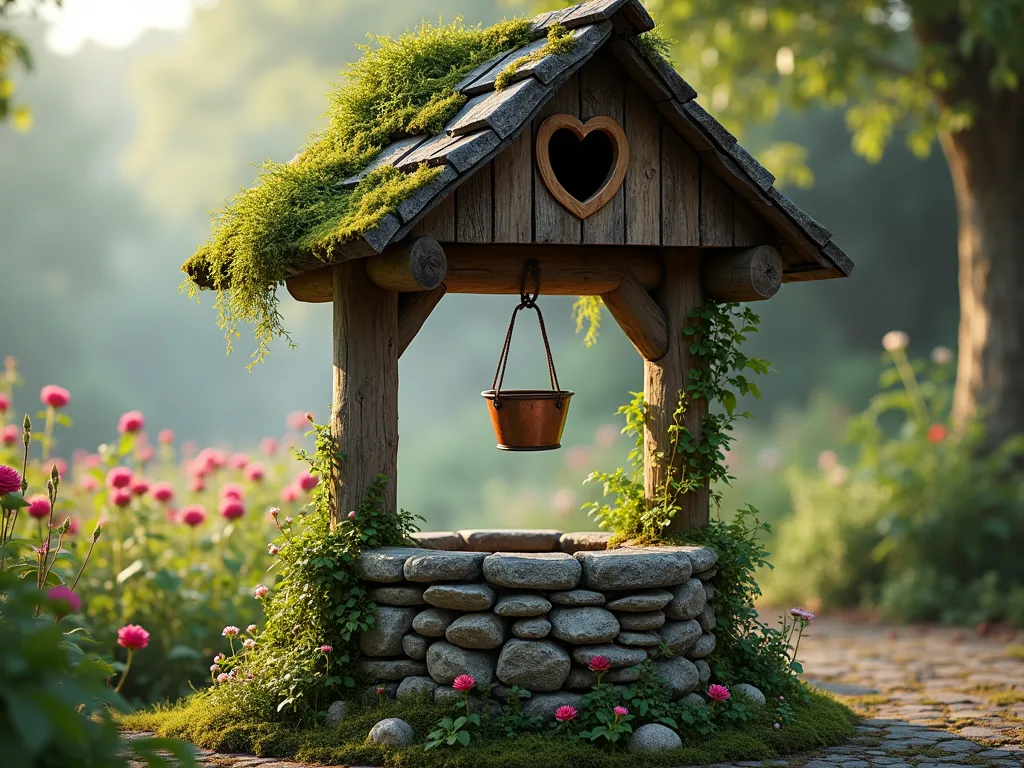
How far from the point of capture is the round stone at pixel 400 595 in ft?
18.4

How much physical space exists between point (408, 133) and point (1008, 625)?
687 cm

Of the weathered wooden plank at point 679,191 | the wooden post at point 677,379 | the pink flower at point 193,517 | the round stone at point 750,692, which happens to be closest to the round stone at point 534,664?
the round stone at point 750,692

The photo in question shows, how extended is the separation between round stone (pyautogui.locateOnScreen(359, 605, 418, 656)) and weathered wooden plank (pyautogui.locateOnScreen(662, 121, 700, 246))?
229 cm

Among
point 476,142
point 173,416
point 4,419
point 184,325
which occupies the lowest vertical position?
point 4,419

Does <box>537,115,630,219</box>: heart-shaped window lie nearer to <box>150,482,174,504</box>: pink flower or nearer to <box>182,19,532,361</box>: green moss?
<box>182,19,532,361</box>: green moss

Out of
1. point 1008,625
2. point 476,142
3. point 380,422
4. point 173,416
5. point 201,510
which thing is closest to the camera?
point 476,142

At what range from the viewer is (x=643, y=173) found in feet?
19.9

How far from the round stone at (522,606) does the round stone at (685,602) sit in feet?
2.20

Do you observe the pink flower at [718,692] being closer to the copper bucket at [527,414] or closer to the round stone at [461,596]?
the round stone at [461,596]

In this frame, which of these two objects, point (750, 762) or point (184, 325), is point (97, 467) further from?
point (184, 325)

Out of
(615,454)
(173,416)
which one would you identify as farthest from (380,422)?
(173,416)

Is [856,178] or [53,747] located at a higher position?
[856,178]

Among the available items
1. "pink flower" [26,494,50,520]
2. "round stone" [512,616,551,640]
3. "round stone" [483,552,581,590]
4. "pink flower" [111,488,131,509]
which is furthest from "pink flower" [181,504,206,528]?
"round stone" [512,616,551,640]

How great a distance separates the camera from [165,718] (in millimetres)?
6305
